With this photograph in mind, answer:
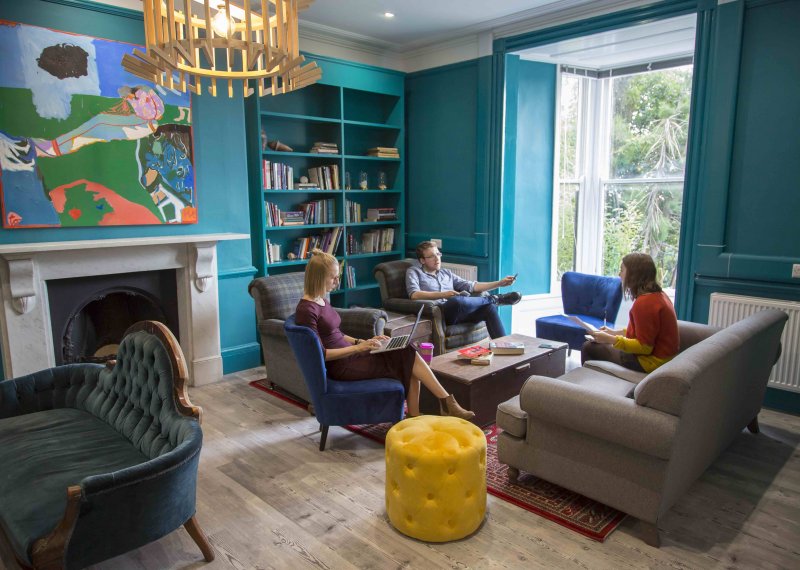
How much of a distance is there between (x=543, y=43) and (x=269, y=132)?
8.66 ft

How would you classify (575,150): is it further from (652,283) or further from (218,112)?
(218,112)

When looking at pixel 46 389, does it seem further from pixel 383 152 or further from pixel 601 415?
pixel 383 152

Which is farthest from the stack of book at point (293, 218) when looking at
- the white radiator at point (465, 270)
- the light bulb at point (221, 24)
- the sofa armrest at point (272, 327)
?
the light bulb at point (221, 24)

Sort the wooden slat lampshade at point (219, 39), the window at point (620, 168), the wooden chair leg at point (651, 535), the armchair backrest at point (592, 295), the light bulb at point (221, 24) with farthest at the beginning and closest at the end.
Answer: the window at point (620, 168) → the armchair backrest at point (592, 295) → the wooden chair leg at point (651, 535) → the light bulb at point (221, 24) → the wooden slat lampshade at point (219, 39)

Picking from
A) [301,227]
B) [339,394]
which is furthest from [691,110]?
[301,227]

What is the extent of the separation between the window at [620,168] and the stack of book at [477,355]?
→ 2.79m

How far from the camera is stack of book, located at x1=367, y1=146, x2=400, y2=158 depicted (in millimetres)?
5801

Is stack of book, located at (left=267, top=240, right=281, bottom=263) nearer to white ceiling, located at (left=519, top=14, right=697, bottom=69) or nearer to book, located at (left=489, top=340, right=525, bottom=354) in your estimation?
Answer: book, located at (left=489, top=340, right=525, bottom=354)

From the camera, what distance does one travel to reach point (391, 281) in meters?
5.00

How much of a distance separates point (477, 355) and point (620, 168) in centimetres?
340

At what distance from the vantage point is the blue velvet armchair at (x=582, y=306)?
466cm

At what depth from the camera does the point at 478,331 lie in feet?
15.8

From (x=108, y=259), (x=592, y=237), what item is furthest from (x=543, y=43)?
(x=108, y=259)

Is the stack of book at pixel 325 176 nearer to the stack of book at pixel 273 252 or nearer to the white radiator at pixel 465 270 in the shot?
the stack of book at pixel 273 252
